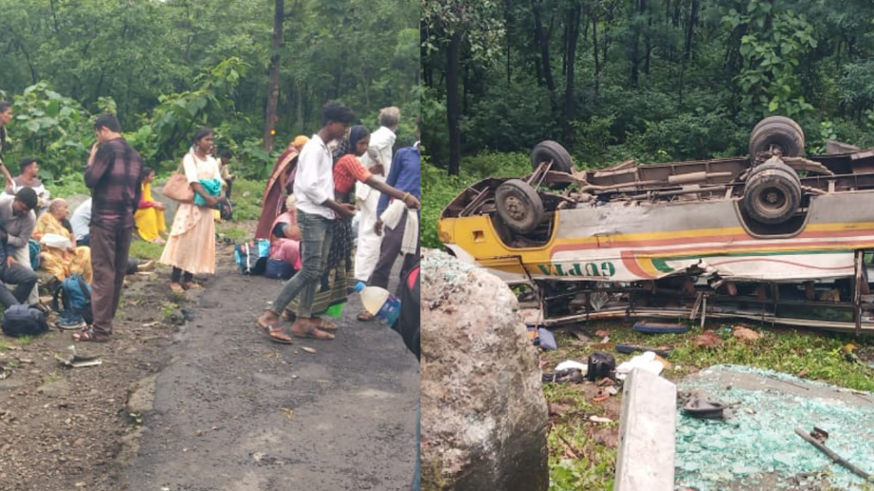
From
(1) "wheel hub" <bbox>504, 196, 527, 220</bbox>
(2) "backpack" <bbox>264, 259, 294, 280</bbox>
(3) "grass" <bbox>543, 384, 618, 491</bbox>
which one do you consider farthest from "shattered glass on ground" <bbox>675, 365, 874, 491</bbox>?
(2) "backpack" <bbox>264, 259, 294, 280</bbox>

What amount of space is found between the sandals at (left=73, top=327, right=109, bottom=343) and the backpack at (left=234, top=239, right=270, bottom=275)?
0.38 meters

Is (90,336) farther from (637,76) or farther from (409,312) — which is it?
(637,76)

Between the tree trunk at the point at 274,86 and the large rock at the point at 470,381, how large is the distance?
100cm

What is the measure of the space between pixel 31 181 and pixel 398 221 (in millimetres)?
888

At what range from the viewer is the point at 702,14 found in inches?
647

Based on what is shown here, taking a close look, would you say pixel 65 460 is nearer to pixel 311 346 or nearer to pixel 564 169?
pixel 311 346

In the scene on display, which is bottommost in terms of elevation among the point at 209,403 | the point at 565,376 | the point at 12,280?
the point at 565,376

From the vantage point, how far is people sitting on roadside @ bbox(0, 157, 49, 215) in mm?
2213

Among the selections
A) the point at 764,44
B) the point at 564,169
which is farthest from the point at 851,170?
the point at 764,44

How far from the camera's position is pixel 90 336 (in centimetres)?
229

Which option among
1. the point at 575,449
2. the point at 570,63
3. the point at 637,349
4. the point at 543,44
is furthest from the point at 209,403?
the point at 543,44

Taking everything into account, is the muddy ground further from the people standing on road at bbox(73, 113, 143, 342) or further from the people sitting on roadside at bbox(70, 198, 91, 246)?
the people sitting on roadside at bbox(70, 198, 91, 246)

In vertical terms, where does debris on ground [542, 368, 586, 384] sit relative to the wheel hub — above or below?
below

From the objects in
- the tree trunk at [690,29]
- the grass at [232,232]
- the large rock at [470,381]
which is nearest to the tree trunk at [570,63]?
the tree trunk at [690,29]
